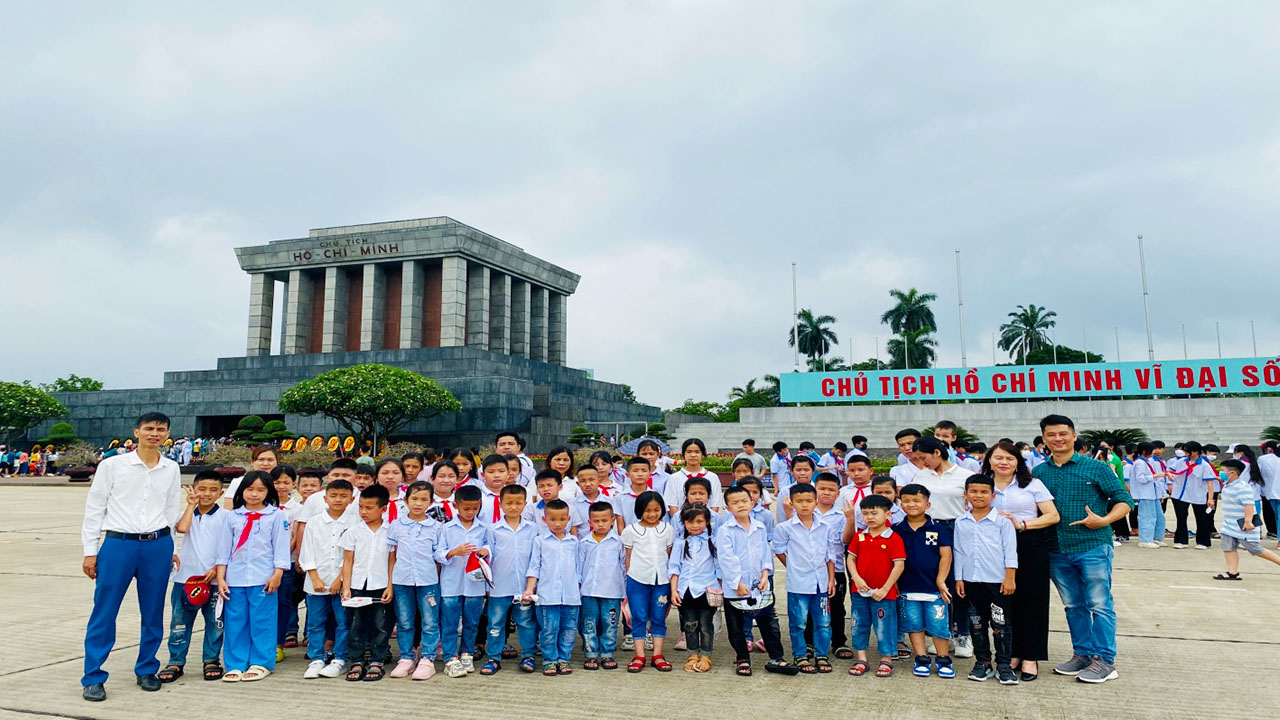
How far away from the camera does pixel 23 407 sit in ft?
107

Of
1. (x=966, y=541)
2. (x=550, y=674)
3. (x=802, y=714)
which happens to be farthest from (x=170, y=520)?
(x=966, y=541)

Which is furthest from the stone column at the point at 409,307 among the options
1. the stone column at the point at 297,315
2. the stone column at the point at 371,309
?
the stone column at the point at 297,315

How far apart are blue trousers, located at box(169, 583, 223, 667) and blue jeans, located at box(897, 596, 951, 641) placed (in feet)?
14.4

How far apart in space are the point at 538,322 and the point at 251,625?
40.0 metres

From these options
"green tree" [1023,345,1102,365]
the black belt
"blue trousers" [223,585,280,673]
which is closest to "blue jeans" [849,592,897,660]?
"blue trousers" [223,585,280,673]

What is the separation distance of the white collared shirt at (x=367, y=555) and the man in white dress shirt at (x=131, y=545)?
1.04 metres

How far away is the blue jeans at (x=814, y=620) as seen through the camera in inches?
200

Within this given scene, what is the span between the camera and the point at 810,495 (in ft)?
17.4

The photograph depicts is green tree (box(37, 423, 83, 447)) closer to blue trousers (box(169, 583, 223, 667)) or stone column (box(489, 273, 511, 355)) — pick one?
stone column (box(489, 273, 511, 355))

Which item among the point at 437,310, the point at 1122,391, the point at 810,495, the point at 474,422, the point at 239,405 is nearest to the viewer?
the point at 810,495

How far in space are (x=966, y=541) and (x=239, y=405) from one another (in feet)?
116

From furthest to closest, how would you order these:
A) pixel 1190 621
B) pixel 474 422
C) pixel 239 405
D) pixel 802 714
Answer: pixel 239 405 → pixel 474 422 → pixel 1190 621 → pixel 802 714

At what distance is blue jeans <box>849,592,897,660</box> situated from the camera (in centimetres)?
500

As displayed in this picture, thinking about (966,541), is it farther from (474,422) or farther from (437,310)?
(437,310)
